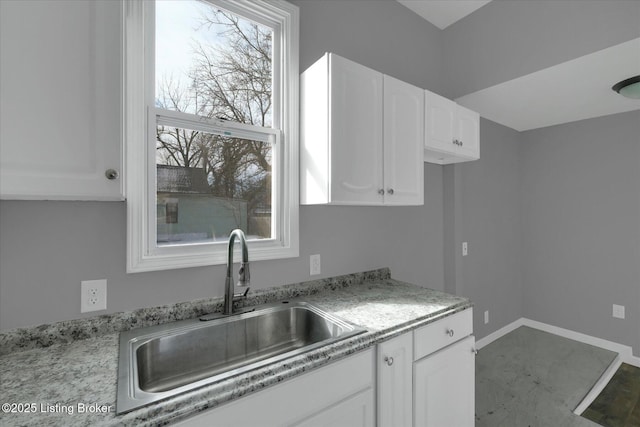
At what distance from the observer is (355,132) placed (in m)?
1.48

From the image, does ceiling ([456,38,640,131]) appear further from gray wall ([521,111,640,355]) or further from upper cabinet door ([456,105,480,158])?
upper cabinet door ([456,105,480,158])

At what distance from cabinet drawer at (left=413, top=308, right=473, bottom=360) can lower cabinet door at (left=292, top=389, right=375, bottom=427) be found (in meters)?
0.30

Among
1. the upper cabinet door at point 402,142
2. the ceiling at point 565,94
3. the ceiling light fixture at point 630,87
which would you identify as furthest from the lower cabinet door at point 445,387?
the ceiling light fixture at point 630,87

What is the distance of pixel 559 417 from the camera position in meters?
1.96

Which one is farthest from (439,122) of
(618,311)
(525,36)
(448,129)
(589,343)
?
(589,343)

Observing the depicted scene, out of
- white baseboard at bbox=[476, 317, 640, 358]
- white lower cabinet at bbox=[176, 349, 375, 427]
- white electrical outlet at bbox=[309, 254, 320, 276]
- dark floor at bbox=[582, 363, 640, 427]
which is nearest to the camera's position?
white lower cabinet at bbox=[176, 349, 375, 427]

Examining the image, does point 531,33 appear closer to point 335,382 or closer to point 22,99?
point 335,382

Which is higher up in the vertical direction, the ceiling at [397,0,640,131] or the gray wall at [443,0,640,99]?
the gray wall at [443,0,640,99]

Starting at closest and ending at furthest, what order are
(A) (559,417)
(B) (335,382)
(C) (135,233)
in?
(B) (335,382)
(C) (135,233)
(A) (559,417)

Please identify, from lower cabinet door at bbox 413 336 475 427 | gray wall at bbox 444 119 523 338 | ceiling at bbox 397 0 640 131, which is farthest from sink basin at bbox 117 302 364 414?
ceiling at bbox 397 0 640 131

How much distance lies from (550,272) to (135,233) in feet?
13.1

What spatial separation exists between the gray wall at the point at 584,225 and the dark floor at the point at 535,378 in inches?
13.1

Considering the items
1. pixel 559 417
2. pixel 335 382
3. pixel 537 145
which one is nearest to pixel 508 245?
pixel 537 145

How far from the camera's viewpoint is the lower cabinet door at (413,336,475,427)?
4.22 feet
